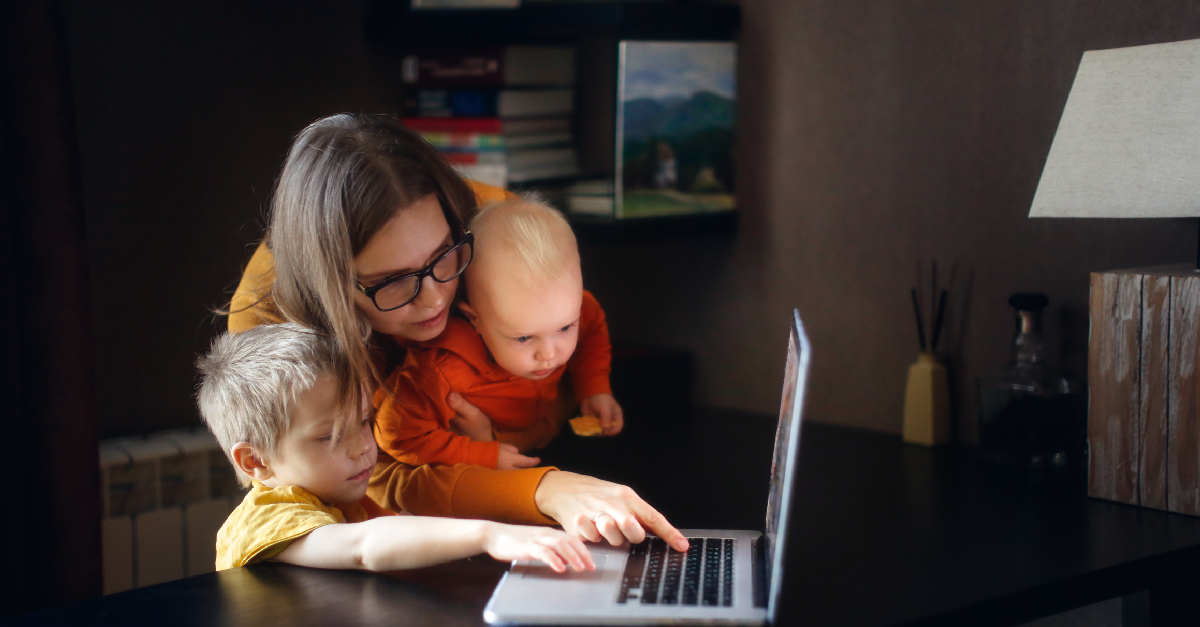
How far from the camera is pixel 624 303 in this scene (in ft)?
7.92

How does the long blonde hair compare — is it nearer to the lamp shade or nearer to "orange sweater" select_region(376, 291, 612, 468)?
"orange sweater" select_region(376, 291, 612, 468)

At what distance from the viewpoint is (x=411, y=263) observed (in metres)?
1.34

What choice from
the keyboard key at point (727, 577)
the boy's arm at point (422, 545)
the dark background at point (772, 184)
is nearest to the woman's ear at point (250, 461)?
the boy's arm at point (422, 545)

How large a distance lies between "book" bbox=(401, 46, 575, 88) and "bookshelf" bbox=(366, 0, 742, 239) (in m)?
0.03

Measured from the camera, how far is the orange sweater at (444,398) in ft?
4.59

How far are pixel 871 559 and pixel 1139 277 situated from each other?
57cm

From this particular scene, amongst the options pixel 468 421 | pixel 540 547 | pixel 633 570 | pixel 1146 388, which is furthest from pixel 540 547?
pixel 1146 388

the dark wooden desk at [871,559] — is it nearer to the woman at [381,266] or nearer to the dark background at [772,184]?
the woman at [381,266]

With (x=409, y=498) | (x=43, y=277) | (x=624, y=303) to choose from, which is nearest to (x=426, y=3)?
(x=624, y=303)

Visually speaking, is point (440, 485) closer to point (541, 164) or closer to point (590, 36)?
point (541, 164)

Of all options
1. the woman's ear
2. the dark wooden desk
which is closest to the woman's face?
the woman's ear

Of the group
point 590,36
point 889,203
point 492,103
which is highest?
point 590,36

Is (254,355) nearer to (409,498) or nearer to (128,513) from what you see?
(409,498)

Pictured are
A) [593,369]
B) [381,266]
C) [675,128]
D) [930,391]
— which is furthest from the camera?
[675,128]
